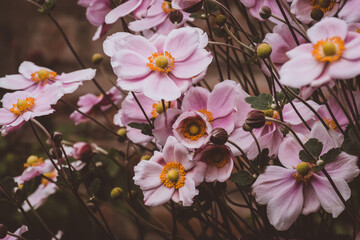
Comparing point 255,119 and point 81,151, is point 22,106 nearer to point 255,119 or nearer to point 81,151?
point 81,151

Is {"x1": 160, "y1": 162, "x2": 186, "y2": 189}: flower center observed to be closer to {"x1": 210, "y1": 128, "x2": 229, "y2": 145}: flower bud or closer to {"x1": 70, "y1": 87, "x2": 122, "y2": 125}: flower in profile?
{"x1": 210, "y1": 128, "x2": 229, "y2": 145}: flower bud

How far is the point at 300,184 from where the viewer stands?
38cm

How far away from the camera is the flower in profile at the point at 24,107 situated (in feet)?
1.33

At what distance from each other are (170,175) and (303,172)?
0.39 ft

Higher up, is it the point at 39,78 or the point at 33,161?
the point at 39,78

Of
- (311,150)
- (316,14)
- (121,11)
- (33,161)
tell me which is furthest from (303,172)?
(33,161)

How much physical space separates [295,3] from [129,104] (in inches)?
7.8

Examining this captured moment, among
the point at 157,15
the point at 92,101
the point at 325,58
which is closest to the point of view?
the point at 325,58

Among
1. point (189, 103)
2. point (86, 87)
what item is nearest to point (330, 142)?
point (189, 103)

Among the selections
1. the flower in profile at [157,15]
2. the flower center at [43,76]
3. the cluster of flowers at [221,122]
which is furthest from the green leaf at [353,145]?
the flower center at [43,76]

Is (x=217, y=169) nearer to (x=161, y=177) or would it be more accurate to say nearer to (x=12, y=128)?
(x=161, y=177)

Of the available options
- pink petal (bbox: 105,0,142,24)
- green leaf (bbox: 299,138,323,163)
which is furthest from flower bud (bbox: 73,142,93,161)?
green leaf (bbox: 299,138,323,163)

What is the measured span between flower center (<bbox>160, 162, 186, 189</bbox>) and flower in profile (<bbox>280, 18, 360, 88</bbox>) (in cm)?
14

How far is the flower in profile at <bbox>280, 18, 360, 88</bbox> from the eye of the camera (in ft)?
0.92
